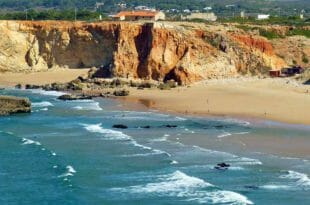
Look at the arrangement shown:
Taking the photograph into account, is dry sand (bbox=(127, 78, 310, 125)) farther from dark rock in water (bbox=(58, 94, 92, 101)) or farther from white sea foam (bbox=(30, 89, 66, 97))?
white sea foam (bbox=(30, 89, 66, 97))

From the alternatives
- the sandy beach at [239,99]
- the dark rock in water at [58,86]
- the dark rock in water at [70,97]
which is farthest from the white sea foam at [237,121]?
the dark rock in water at [58,86]

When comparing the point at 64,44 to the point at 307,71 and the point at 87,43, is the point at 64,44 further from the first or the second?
the point at 307,71

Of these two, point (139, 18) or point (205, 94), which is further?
point (139, 18)

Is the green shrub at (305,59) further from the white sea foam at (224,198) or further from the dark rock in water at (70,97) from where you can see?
the white sea foam at (224,198)

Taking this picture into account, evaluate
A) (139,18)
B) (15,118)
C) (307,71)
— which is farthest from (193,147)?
(139,18)

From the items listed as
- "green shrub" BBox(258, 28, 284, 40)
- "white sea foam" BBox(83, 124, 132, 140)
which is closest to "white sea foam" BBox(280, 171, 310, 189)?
"white sea foam" BBox(83, 124, 132, 140)

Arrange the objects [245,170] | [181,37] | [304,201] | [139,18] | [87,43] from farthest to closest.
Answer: [139,18], [87,43], [181,37], [245,170], [304,201]
